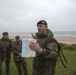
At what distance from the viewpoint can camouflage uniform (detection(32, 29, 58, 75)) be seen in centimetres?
429

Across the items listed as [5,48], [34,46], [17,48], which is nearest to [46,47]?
[34,46]

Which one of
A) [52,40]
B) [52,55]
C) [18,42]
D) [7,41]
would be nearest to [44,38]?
[52,40]

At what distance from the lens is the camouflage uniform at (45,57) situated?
429cm

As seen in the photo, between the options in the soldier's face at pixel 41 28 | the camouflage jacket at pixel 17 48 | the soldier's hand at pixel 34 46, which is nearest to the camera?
the soldier's hand at pixel 34 46

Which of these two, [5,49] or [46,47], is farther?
[5,49]

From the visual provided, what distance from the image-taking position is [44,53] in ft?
13.8

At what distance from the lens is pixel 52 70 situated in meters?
4.74

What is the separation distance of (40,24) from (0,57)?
577cm

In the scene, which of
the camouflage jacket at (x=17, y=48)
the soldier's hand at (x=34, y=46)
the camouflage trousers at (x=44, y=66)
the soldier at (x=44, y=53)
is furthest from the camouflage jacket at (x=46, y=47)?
the camouflage jacket at (x=17, y=48)

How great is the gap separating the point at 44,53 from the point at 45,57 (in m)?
0.15

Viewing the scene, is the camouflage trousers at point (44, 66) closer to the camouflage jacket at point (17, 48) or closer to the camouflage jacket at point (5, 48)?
the camouflage jacket at point (17, 48)

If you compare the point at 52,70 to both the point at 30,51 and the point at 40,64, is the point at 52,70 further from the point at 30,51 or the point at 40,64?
the point at 30,51

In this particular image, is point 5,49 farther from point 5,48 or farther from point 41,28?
point 41,28

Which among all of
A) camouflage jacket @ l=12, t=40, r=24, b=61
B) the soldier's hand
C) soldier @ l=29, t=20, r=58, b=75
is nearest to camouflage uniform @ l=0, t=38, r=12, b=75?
camouflage jacket @ l=12, t=40, r=24, b=61
